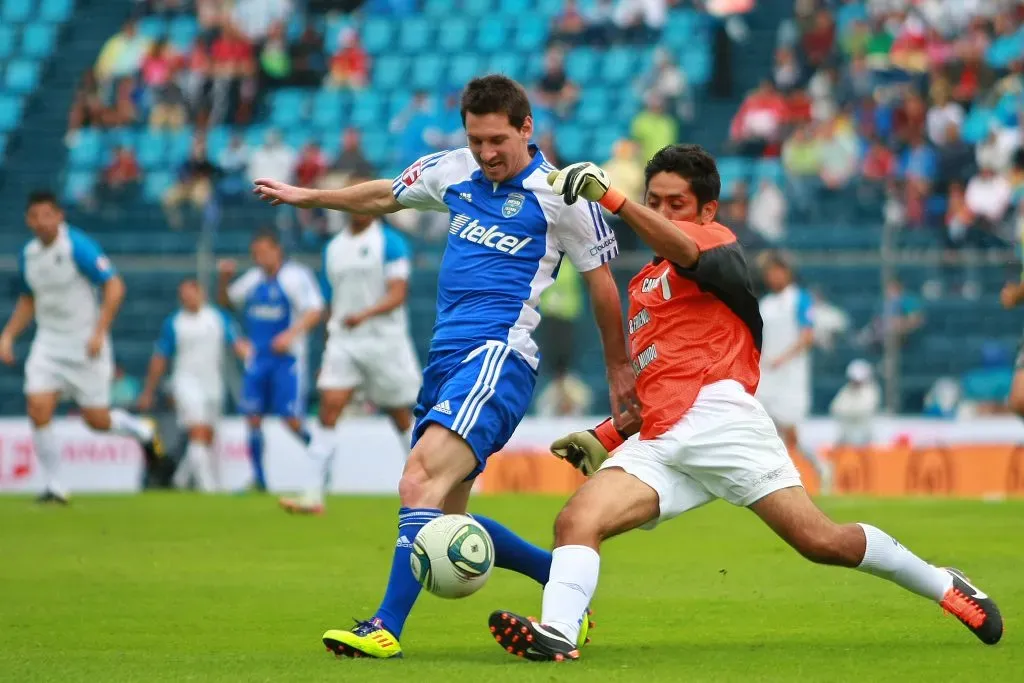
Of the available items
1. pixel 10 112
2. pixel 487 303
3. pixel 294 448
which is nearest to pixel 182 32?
pixel 10 112

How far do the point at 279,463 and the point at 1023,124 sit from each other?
10.7m

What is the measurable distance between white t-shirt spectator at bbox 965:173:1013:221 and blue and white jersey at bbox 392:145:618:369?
1513 cm

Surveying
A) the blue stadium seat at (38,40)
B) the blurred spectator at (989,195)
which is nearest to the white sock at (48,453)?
the blurred spectator at (989,195)

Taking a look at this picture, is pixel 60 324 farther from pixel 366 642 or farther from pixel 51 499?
pixel 366 642

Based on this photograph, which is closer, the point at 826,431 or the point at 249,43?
the point at 826,431

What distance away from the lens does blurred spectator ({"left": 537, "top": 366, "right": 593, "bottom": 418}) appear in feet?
66.8

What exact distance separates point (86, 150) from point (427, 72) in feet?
18.4

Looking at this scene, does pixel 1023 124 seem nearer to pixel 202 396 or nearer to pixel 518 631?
pixel 202 396

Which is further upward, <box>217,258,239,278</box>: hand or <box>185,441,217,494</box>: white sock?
<box>217,258,239,278</box>: hand

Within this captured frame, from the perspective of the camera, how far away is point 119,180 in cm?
2645

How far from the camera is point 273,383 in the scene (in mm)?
17188

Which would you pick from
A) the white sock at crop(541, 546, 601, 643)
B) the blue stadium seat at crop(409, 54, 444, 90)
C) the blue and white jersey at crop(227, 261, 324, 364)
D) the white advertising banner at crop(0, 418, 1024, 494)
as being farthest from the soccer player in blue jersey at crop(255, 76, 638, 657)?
the blue stadium seat at crop(409, 54, 444, 90)

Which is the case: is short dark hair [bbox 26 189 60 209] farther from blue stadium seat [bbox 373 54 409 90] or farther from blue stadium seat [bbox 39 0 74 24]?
blue stadium seat [bbox 39 0 74 24]

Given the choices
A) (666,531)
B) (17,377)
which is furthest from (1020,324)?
(17,377)
